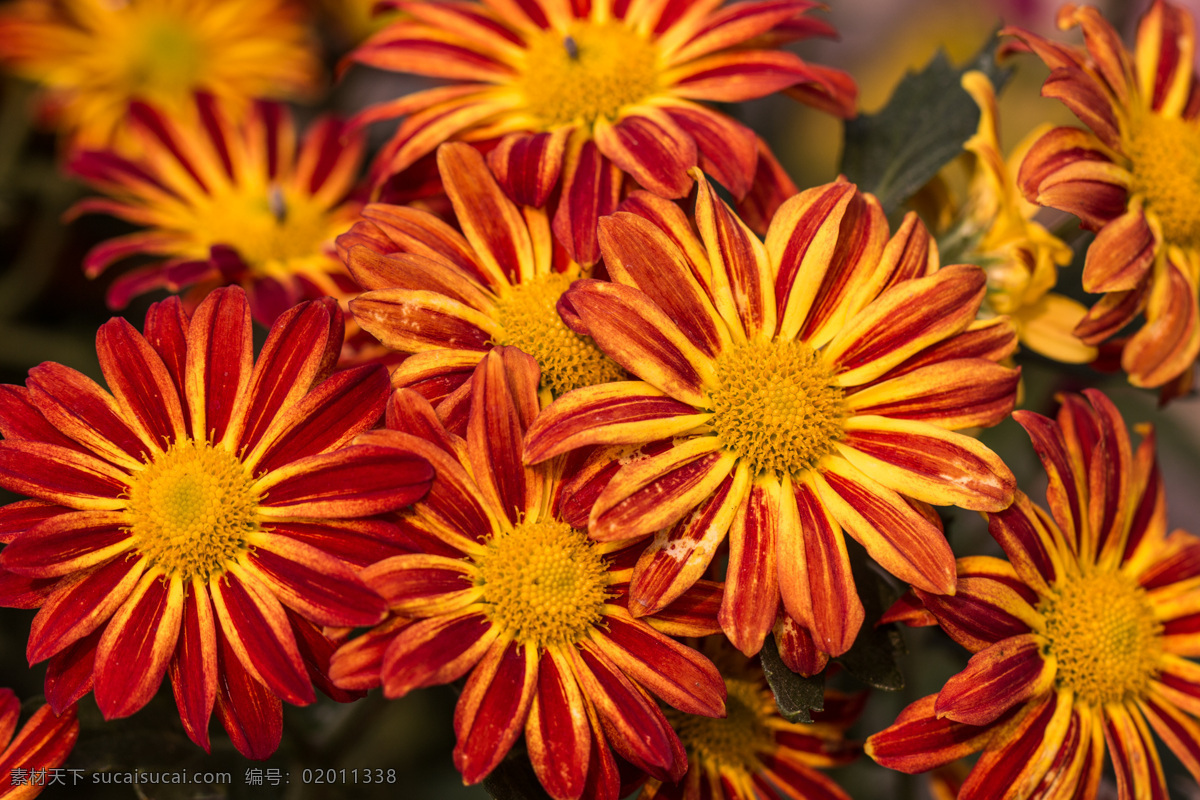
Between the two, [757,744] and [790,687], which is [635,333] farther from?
[757,744]

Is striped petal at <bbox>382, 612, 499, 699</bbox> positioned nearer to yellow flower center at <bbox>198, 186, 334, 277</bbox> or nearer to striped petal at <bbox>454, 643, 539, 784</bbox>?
striped petal at <bbox>454, 643, 539, 784</bbox>

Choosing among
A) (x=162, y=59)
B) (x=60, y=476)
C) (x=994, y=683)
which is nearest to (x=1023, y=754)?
(x=994, y=683)

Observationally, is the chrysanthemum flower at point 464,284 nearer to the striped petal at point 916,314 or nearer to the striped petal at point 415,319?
the striped petal at point 415,319

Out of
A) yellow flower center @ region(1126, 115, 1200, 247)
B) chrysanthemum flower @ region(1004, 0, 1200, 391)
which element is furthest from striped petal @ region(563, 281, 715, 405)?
yellow flower center @ region(1126, 115, 1200, 247)

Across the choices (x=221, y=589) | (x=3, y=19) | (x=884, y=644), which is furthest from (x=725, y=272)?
(x=3, y=19)

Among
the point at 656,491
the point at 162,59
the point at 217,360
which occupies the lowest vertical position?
the point at 656,491
